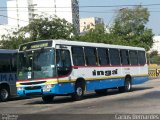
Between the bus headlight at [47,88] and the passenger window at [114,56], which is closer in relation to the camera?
the bus headlight at [47,88]

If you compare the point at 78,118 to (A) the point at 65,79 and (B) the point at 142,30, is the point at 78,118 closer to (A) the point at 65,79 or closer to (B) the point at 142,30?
(A) the point at 65,79

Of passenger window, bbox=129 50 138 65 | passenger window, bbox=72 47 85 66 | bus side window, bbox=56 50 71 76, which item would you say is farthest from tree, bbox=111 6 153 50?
bus side window, bbox=56 50 71 76

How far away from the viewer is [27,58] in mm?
20203

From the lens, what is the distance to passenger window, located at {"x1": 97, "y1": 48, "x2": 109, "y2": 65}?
23.5 m

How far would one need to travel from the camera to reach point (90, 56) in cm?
Answer: 2245

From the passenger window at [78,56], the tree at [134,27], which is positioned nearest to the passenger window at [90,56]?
the passenger window at [78,56]

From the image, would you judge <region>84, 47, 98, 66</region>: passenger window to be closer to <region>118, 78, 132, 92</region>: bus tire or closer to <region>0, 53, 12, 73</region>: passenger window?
<region>118, 78, 132, 92</region>: bus tire

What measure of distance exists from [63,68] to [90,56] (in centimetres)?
304

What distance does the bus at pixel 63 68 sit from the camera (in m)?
19.3

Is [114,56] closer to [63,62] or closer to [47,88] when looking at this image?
[63,62]

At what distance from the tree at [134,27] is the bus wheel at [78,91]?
43.1m

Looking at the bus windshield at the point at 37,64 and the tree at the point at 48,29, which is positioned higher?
the tree at the point at 48,29

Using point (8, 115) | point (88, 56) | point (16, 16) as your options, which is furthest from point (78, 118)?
point (16, 16)

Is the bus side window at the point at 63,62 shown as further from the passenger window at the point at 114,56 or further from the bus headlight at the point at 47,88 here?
the passenger window at the point at 114,56
